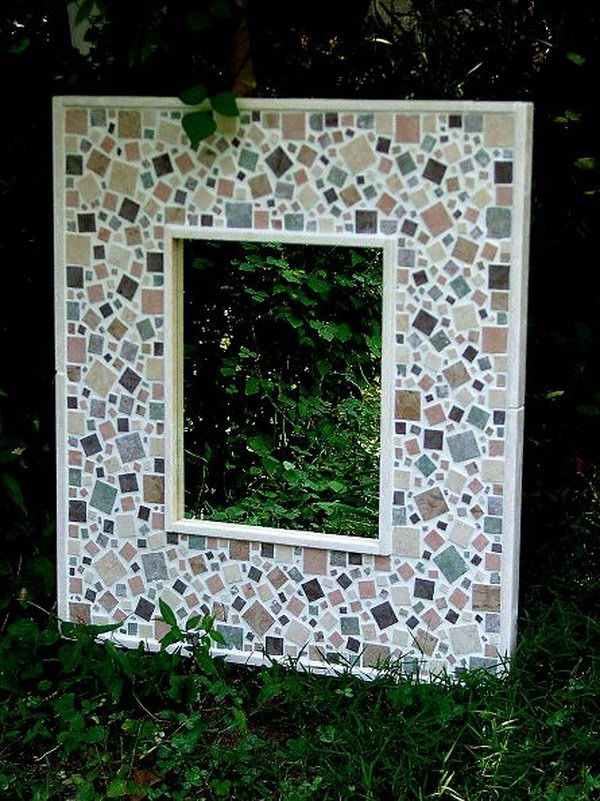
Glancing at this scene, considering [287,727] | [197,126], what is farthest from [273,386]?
[287,727]

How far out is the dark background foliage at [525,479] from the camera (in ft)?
10.7

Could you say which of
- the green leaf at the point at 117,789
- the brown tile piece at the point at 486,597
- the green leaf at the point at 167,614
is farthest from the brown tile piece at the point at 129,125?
the green leaf at the point at 117,789

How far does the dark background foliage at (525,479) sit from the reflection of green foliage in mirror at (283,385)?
44 cm

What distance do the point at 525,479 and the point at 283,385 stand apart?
0.76 m

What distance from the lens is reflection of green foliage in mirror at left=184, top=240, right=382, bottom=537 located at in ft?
13.0

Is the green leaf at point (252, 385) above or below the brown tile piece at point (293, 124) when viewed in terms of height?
below

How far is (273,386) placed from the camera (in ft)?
13.3

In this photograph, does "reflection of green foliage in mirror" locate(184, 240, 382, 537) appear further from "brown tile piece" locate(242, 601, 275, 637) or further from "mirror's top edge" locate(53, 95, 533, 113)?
"mirror's top edge" locate(53, 95, 533, 113)

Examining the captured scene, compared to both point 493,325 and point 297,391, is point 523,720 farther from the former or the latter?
point 297,391

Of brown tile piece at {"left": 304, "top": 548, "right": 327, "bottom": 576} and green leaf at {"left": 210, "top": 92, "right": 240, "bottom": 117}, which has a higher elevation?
green leaf at {"left": 210, "top": 92, "right": 240, "bottom": 117}

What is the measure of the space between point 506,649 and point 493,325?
807mm

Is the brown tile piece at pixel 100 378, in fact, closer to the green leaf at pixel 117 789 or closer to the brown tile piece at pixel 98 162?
the brown tile piece at pixel 98 162

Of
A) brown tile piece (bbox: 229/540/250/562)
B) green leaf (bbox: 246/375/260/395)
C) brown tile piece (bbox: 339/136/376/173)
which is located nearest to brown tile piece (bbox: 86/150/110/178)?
brown tile piece (bbox: 339/136/376/173)

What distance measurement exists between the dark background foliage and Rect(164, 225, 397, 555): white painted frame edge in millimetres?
354
